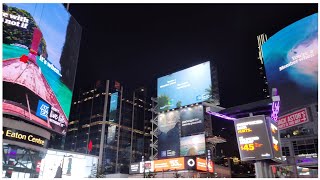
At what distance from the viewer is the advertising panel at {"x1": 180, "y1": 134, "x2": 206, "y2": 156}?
1871 inches

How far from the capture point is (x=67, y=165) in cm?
4212

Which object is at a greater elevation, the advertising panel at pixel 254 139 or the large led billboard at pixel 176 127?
the large led billboard at pixel 176 127

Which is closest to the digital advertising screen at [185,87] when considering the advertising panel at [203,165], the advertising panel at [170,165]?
the advertising panel at [203,165]

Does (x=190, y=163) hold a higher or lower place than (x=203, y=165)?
higher

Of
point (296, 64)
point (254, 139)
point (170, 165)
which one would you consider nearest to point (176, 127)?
point (170, 165)

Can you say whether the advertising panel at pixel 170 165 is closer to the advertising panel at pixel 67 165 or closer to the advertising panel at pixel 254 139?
the advertising panel at pixel 67 165

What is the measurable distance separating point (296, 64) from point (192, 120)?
725 inches

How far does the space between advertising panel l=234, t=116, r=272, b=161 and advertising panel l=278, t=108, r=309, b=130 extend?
3009cm

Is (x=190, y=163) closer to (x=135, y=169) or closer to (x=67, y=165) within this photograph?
(x=135, y=169)

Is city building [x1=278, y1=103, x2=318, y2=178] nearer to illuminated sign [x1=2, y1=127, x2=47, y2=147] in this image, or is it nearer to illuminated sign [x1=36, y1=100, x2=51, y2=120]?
illuminated sign [x1=36, y1=100, x2=51, y2=120]

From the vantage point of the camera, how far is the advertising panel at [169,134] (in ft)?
169

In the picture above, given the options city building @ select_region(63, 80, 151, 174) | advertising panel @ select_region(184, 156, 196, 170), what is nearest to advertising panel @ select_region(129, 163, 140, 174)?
advertising panel @ select_region(184, 156, 196, 170)

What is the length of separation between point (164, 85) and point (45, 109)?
2677 cm

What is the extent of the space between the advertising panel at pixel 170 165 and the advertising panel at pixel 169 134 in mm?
6079
